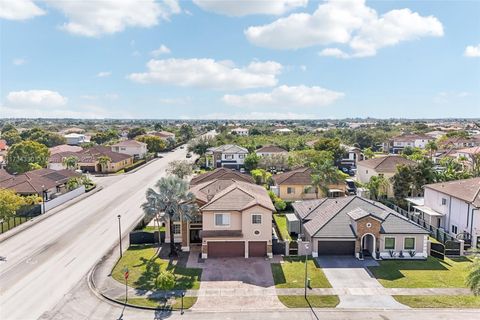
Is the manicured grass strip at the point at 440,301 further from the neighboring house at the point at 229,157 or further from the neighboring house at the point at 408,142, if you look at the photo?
the neighboring house at the point at 408,142

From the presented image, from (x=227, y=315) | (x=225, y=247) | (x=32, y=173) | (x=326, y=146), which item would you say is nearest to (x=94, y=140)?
(x=32, y=173)

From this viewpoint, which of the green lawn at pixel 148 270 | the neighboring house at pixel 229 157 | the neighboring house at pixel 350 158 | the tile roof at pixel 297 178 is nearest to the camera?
the green lawn at pixel 148 270

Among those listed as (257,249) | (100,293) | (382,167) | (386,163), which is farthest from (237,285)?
(386,163)

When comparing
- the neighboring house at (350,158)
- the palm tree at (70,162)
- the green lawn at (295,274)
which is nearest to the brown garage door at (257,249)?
the green lawn at (295,274)

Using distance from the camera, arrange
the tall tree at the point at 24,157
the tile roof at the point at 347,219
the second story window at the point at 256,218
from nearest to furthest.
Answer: the second story window at the point at 256,218 → the tile roof at the point at 347,219 → the tall tree at the point at 24,157

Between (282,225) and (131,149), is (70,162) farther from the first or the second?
(282,225)

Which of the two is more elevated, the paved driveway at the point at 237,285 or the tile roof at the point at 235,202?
the tile roof at the point at 235,202

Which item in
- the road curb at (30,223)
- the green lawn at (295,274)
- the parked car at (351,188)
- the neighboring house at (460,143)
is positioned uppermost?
the neighboring house at (460,143)
